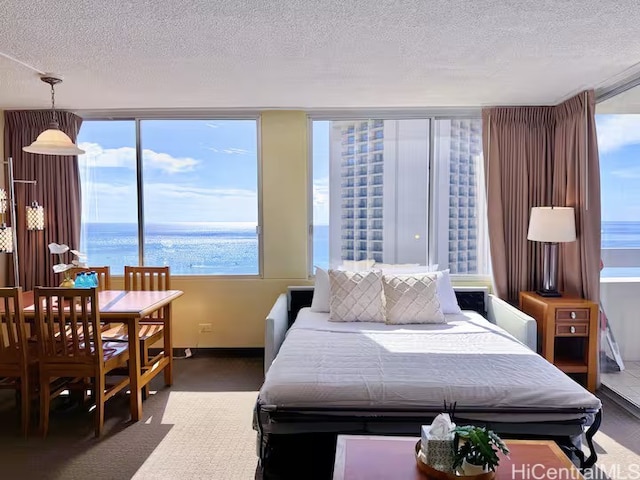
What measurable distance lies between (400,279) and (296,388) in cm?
163

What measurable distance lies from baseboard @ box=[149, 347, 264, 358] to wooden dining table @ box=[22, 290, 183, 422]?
0.71 m

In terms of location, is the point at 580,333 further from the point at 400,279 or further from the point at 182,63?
the point at 182,63

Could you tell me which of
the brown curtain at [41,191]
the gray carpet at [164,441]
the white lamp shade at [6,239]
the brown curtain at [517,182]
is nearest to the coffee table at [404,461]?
the gray carpet at [164,441]

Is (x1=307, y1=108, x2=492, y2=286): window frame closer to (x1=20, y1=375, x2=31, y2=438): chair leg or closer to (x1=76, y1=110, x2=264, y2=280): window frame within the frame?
(x1=76, y1=110, x2=264, y2=280): window frame

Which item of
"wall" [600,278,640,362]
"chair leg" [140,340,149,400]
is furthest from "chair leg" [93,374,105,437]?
"wall" [600,278,640,362]

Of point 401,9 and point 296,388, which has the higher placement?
point 401,9

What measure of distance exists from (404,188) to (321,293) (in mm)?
1319

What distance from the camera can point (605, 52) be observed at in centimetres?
269

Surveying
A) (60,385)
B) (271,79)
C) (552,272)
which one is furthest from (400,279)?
(60,385)

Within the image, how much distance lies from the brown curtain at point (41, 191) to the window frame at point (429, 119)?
2211 mm

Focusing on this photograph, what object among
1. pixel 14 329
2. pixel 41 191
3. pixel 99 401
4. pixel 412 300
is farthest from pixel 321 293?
pixel 41 191

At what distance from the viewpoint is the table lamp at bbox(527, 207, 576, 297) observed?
3518 millimetres

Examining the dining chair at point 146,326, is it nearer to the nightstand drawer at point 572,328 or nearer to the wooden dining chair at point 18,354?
the wooden dining chair at point 18,354

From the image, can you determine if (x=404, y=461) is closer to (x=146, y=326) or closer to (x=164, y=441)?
(x=164, y=441)
